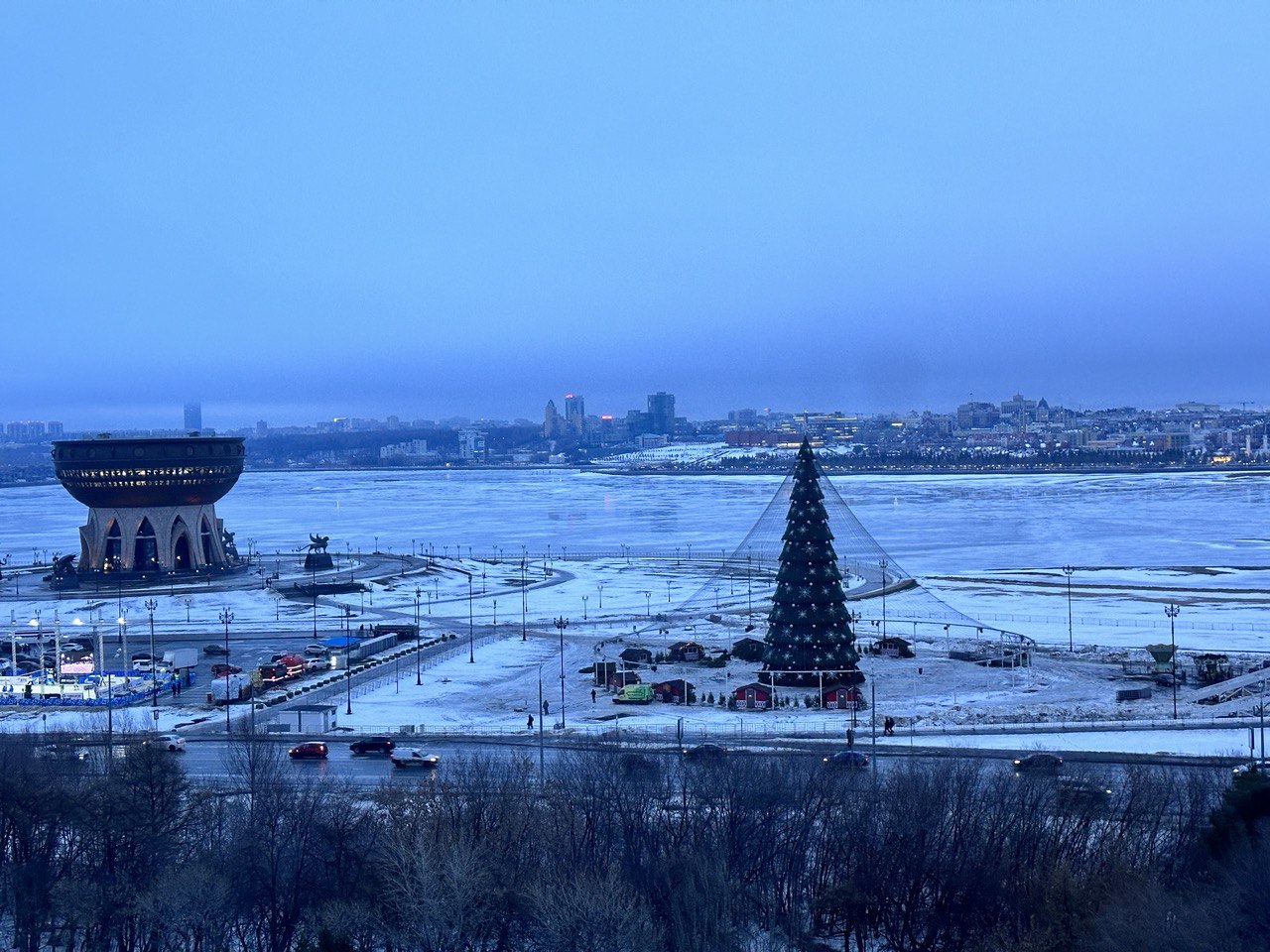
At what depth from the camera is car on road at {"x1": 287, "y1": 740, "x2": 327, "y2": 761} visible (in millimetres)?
18516

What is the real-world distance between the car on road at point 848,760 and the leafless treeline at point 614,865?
98.6 inches

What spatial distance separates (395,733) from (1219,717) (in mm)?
11744

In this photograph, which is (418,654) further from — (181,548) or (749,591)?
(181,548)

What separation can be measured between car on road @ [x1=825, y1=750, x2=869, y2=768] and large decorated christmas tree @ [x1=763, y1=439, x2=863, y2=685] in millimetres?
6348

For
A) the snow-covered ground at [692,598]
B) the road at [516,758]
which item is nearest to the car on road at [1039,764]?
the road at [516,758]

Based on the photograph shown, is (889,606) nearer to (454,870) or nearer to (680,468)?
(454,870)

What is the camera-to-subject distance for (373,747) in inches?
740

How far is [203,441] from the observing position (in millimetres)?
48156

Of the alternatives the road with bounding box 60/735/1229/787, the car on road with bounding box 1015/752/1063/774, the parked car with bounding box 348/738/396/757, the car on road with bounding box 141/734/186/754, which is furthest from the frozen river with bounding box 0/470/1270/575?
the car on road with bounding box 141/734/186/754

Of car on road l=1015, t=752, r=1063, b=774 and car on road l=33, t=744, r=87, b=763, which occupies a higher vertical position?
car on road l=33, t=744, r=87, b=763

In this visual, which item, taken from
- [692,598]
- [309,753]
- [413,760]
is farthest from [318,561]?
[413,760]

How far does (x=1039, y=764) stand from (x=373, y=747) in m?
8.42

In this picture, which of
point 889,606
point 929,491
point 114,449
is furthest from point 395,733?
point 929,491

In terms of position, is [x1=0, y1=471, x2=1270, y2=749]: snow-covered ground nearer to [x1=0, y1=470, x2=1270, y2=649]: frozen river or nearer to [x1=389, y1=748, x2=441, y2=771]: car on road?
[x1=0, y1=470, x2=1270, y2=649]: frozen river
